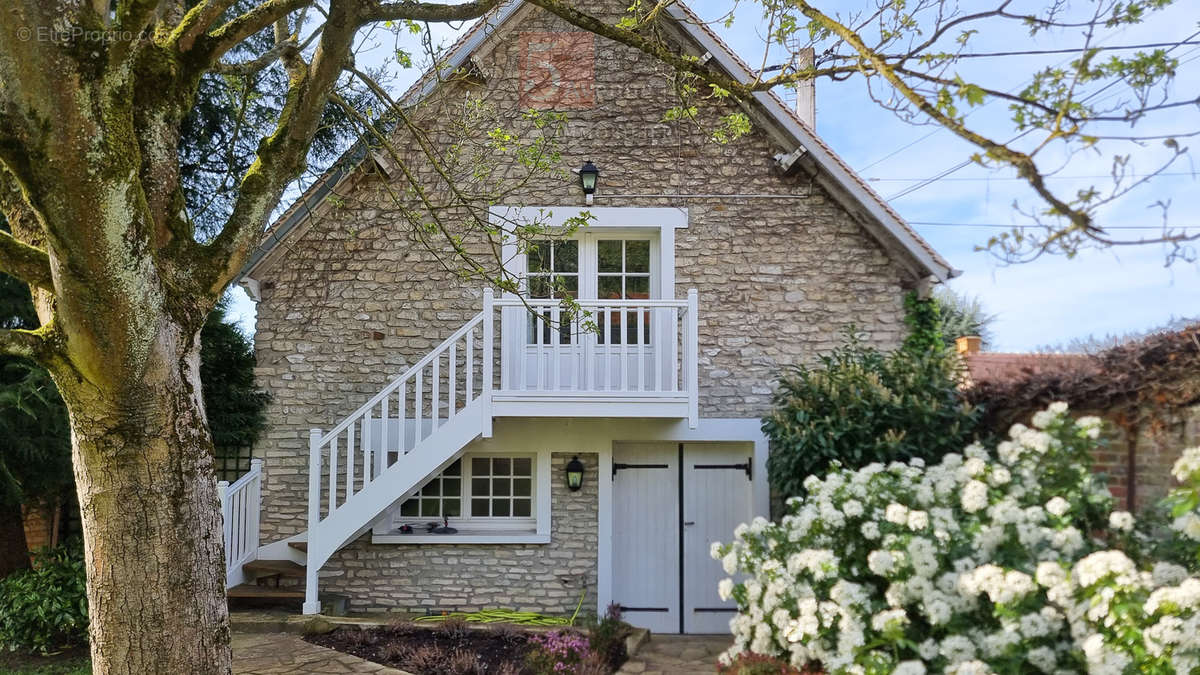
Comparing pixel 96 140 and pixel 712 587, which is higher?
pixel 96 140

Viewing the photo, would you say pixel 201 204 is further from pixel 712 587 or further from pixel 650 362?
pixel 712 587

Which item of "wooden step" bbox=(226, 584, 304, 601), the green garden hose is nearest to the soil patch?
the green garden hose

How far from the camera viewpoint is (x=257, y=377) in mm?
7594

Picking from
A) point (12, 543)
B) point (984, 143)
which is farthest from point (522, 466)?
point (984, 143)

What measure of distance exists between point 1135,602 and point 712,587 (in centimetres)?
472

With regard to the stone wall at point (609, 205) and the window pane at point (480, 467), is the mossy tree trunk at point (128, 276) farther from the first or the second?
the window pane at point (480, 467)

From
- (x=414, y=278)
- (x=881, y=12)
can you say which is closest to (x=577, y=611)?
(x=414, y=278)

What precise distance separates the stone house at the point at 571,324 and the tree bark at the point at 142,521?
3669mm

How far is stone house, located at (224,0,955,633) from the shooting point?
24.2ft

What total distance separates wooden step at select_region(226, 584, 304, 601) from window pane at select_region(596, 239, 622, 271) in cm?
417

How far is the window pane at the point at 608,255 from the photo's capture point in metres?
7.86

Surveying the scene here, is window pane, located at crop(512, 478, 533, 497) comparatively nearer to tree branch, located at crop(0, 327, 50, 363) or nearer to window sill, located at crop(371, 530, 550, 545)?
window sill, located at crop(371, 530, 550, 545)

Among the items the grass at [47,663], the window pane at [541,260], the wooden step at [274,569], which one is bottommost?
the grass at [47,663]

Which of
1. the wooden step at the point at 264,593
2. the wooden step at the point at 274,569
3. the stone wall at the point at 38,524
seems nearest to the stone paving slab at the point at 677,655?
the wooden step at the point at 264,593
